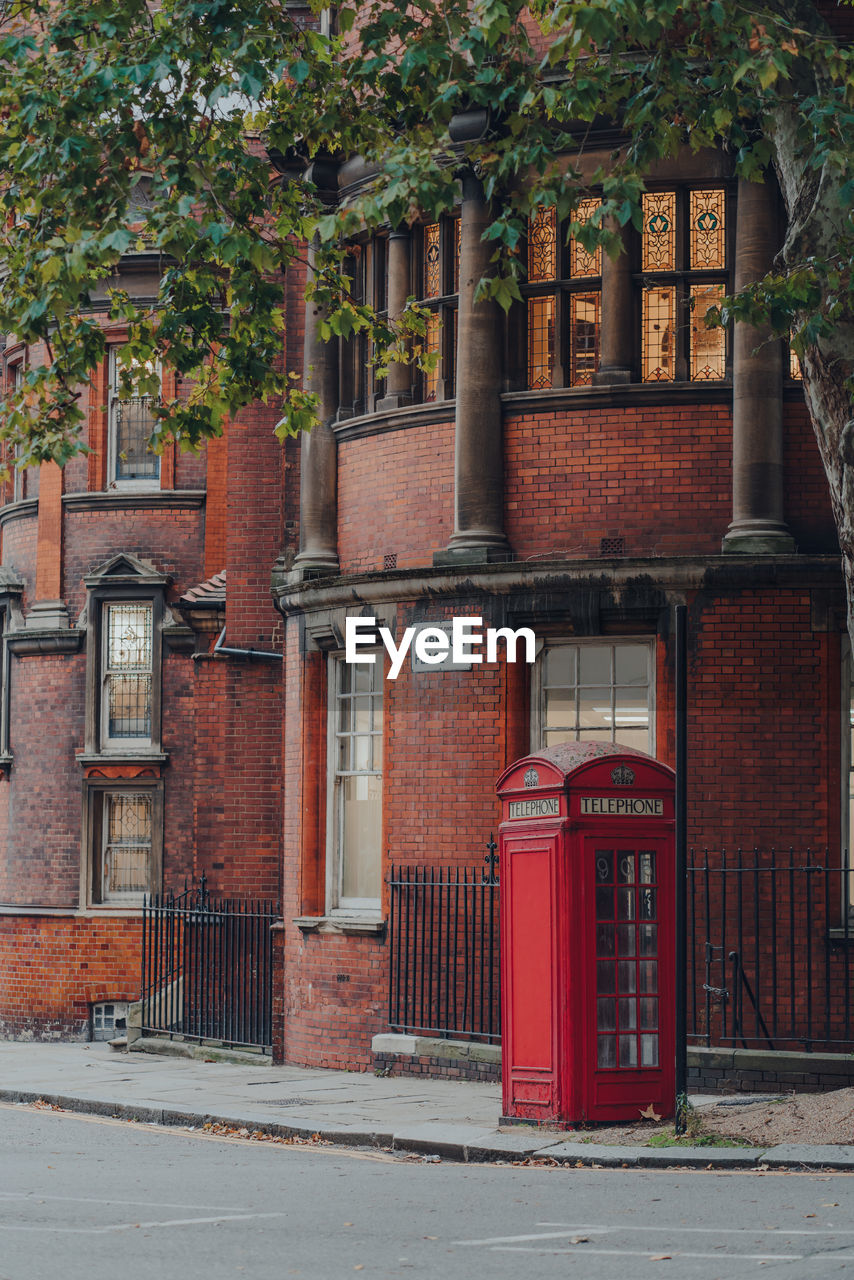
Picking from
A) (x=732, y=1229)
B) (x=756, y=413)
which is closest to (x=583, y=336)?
(x=756, y=413)

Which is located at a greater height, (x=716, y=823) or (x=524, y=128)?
(x=524, y=128)

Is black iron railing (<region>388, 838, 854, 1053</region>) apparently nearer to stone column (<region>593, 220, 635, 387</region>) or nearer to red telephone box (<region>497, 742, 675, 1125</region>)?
red telephone box (<region>497, 742, 675, 1125</region>)

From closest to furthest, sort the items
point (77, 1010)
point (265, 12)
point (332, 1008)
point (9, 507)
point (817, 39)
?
point (817, 39), point (265, 12), point (332, 1008), point (77, 1010), point (9, 507)

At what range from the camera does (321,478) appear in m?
17.2

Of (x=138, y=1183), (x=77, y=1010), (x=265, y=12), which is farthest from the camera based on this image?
(x=77, y=1010)

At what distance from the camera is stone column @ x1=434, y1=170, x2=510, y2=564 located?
15.5 meters

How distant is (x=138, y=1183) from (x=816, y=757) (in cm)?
686

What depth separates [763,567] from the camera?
14.4 m

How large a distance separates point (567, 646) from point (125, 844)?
27.0 ft

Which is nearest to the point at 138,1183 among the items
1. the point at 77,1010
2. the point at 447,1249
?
the point at 447,1249

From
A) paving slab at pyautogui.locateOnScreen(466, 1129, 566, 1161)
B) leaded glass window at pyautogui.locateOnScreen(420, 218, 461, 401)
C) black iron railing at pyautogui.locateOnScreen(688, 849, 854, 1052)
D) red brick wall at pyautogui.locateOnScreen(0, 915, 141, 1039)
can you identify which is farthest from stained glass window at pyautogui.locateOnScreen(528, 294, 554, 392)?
red brick wall at pyautogui.locateOnScreen(0, 915, 141, 1039)

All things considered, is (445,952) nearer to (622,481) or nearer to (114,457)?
(622,481)

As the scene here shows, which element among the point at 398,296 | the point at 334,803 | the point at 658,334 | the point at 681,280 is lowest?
the point at 334,803

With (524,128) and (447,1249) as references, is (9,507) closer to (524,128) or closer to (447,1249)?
(524,128)
